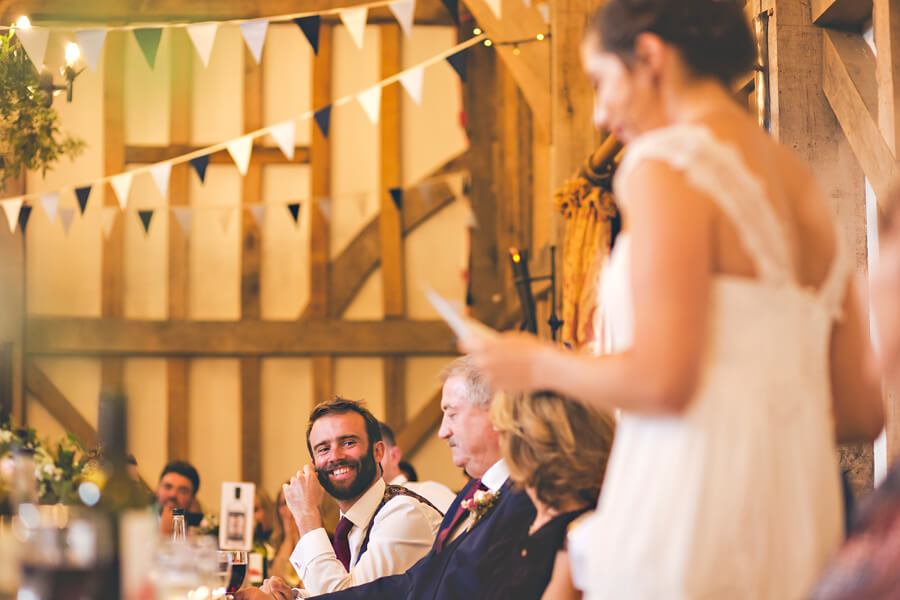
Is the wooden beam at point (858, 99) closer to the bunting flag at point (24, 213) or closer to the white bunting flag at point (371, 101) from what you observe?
the white bunting flag at point (371, 101)

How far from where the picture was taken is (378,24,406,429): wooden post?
340 inches

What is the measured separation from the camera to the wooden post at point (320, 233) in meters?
8.59

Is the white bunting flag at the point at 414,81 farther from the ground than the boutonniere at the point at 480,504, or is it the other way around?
the white bunting flag at the point at 414,81

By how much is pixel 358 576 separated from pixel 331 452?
0.38 m

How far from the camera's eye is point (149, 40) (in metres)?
4.84

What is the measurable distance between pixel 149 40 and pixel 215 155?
3.96m

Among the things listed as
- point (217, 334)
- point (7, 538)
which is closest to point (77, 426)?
point (217, 334)

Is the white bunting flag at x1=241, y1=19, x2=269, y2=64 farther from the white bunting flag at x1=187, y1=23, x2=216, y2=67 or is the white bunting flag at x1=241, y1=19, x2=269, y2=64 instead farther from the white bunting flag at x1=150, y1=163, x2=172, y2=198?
Answer: the white bunting flag at x1=150, y1=163, x2=172, y2=198

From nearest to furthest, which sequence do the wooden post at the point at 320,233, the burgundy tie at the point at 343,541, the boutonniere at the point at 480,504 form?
the boutonniere at the point at 480,504, the burgundy tie at the point at 343,541, the wooden post at the point at 320,233

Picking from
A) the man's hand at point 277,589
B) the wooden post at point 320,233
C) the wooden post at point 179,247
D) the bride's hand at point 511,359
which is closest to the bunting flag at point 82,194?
the wooden post at point 179,247

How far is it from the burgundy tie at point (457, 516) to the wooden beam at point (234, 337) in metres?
6.17

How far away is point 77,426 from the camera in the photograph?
8.44m

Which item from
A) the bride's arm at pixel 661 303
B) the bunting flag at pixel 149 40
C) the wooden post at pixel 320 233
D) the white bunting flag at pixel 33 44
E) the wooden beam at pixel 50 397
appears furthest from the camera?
the wooden post at pixel 320 233

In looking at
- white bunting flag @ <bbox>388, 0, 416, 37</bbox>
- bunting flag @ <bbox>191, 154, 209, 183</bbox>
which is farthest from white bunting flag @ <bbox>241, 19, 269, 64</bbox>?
bunting flag @ <bbox>191, 154, 209, 183</bbox>
